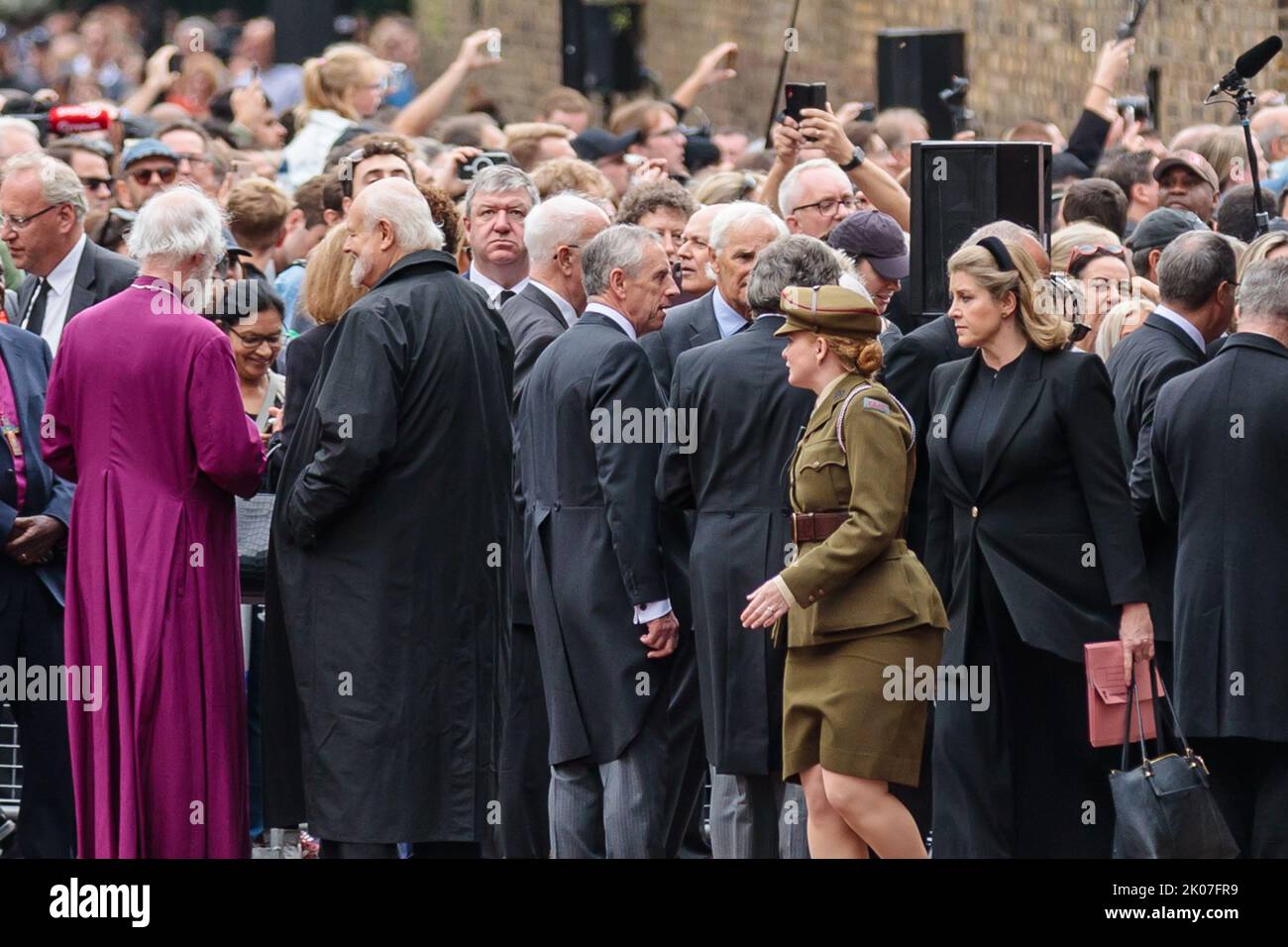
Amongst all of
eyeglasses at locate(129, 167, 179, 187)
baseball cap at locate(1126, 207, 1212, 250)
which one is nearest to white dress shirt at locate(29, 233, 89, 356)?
eyeglasses at locate(129, 167, 179, 187)

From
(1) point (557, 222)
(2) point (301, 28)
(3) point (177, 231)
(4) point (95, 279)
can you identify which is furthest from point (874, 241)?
(2) point (301, 28)

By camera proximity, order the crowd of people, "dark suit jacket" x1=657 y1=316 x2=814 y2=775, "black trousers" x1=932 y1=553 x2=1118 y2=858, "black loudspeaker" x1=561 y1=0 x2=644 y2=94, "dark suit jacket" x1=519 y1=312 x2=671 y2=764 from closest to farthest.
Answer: the crowd of people
"black trousers" x1=932 y1=553 x2=1118 y2=858
"dark suit jacket" x1=657 y1=316 x2=814 y2=775
"dark suit jacket" x1=519 y1=312 x2=671 y2=764
"black loudspeaker" x1=561 y1=0 x2=644 y2=94

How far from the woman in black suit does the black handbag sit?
0.48m

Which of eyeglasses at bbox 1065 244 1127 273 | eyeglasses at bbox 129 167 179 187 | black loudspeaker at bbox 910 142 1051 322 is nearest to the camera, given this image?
black loudspeaker at bbox 910 142 1051 322

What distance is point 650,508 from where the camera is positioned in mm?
7449

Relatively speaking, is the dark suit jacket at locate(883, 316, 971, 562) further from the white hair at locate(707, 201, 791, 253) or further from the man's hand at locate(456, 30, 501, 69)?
the man's hand at locate(456, 30, 501, 69)

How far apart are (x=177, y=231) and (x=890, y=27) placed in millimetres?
20240

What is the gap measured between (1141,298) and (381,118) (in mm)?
11736

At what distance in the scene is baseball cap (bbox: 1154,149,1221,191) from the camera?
10.4 meters

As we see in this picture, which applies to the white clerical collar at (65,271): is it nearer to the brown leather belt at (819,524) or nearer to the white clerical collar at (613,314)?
the white clerical collar at (613,314)

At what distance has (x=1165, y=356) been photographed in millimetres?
7645

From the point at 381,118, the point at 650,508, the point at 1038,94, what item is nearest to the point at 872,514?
the point at 650,508

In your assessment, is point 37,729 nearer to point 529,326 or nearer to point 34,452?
point 34,452
